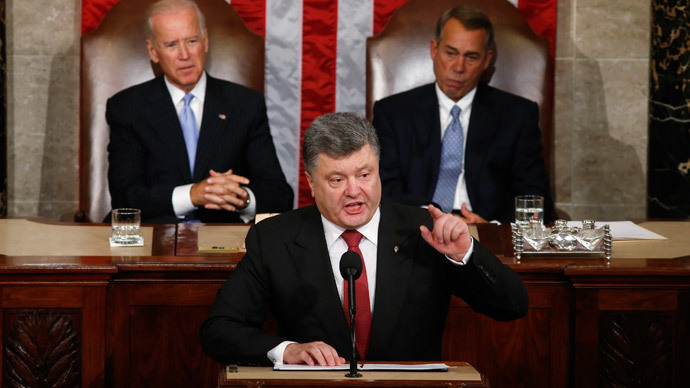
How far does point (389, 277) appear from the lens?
271 centimetres

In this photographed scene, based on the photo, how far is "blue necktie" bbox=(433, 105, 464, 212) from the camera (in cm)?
471

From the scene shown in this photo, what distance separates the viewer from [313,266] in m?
2.74

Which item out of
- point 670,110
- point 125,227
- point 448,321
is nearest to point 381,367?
point 448,321

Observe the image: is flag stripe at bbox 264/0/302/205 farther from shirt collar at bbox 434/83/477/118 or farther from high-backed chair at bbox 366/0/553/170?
shirt collar at bbox 434/83/477/118

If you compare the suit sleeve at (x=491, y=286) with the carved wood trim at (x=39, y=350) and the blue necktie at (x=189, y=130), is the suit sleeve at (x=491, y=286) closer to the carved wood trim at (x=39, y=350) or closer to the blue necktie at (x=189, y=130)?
the carved wood trim at (x=39, y=350)

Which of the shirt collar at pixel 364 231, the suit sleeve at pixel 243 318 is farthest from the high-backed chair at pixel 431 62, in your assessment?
the suit sleeve at pixel 243 318

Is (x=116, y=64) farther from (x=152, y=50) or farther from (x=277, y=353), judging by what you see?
(x=277, y=353)

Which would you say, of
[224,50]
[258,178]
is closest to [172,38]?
[224,50]

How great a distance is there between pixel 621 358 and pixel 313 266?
3.63 feet

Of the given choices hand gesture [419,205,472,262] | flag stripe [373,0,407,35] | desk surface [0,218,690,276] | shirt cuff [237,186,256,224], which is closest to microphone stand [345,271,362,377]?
hand gesture [419,205,472,262]

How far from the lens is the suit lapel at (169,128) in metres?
4.61

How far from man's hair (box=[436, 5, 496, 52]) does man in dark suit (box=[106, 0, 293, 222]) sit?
985 mm

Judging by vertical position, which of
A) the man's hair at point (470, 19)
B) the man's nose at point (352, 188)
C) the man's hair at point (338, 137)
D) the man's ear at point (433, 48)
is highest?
the man's hair at point (470, 19)

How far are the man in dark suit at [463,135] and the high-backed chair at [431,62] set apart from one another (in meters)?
0.22
